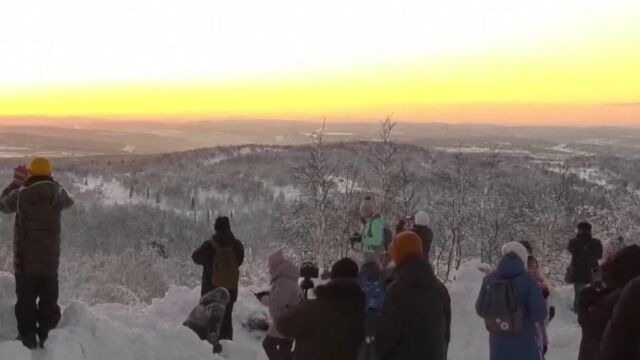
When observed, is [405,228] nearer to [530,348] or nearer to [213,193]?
[530,348]

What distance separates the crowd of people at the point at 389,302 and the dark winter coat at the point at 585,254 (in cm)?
327

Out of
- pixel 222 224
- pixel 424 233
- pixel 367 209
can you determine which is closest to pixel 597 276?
pixel 424 233

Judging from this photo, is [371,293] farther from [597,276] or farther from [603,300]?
[597,276]

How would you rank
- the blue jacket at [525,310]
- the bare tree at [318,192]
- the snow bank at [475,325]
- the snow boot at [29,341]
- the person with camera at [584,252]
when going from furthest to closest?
the bare tree at [318,192]
the person with camera at [584,252]
the snow bank at [475,325]
the snow boot at [29,341]
the blue jacket at [525,310]

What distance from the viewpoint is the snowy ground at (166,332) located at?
639 cm

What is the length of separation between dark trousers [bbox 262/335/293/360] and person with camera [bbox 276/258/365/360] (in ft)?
5.11

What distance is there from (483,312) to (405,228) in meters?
4.14

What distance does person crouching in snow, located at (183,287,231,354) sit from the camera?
25.9ft

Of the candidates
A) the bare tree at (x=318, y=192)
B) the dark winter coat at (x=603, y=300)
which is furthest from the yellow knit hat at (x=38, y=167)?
the bare tree at (x=318, y=192)

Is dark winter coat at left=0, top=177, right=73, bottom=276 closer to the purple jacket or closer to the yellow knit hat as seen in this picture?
the yellow knit hat

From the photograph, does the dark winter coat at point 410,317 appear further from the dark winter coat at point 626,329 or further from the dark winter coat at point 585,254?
the dark winter coat at point 585,254

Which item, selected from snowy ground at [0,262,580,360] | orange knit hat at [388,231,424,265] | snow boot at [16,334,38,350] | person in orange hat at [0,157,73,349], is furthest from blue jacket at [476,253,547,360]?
snow boot at [16,334,38,350]

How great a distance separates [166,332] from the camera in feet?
24.3

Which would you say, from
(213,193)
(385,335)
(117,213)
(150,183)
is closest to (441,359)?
(385,335)
